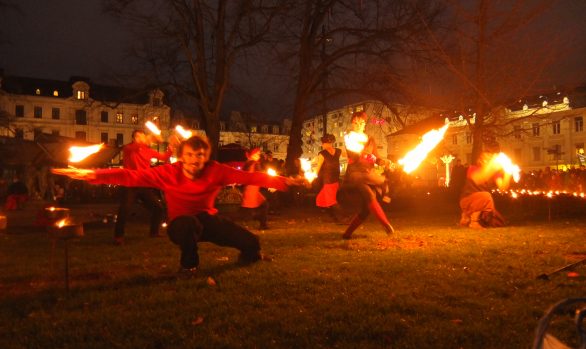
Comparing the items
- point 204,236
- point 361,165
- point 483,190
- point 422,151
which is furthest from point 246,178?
point 483,190

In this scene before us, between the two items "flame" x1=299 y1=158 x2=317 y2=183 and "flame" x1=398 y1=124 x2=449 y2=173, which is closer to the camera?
"flame" x1=299 y1=158 x2=317 y2=183

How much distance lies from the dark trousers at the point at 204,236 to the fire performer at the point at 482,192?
6.22 meters

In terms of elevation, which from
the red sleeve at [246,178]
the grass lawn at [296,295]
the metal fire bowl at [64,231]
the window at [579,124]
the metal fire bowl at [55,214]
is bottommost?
the grass lawn at [296,295]

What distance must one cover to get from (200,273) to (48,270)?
2202mm

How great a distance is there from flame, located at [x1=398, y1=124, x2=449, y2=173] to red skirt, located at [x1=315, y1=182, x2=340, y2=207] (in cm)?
237

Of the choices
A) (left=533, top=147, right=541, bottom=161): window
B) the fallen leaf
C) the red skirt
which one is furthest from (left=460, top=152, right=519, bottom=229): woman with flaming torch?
(left=533, top=147, right=541, bottom=161): window

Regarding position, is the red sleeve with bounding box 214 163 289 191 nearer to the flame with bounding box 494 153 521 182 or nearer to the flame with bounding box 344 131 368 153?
the flame with bounding box 344 131 368 153

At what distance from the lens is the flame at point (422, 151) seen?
8.98 meters

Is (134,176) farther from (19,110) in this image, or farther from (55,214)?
(19,110)

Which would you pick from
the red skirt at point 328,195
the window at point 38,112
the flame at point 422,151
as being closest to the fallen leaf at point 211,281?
the flame at point 422,151

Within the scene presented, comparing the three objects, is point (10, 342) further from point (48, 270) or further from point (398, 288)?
point (398, 288)

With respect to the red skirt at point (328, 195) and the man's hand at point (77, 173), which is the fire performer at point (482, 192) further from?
the man's hand at point (77, 173)

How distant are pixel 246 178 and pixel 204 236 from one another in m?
0.96

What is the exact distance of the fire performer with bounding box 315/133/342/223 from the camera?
10578mm
